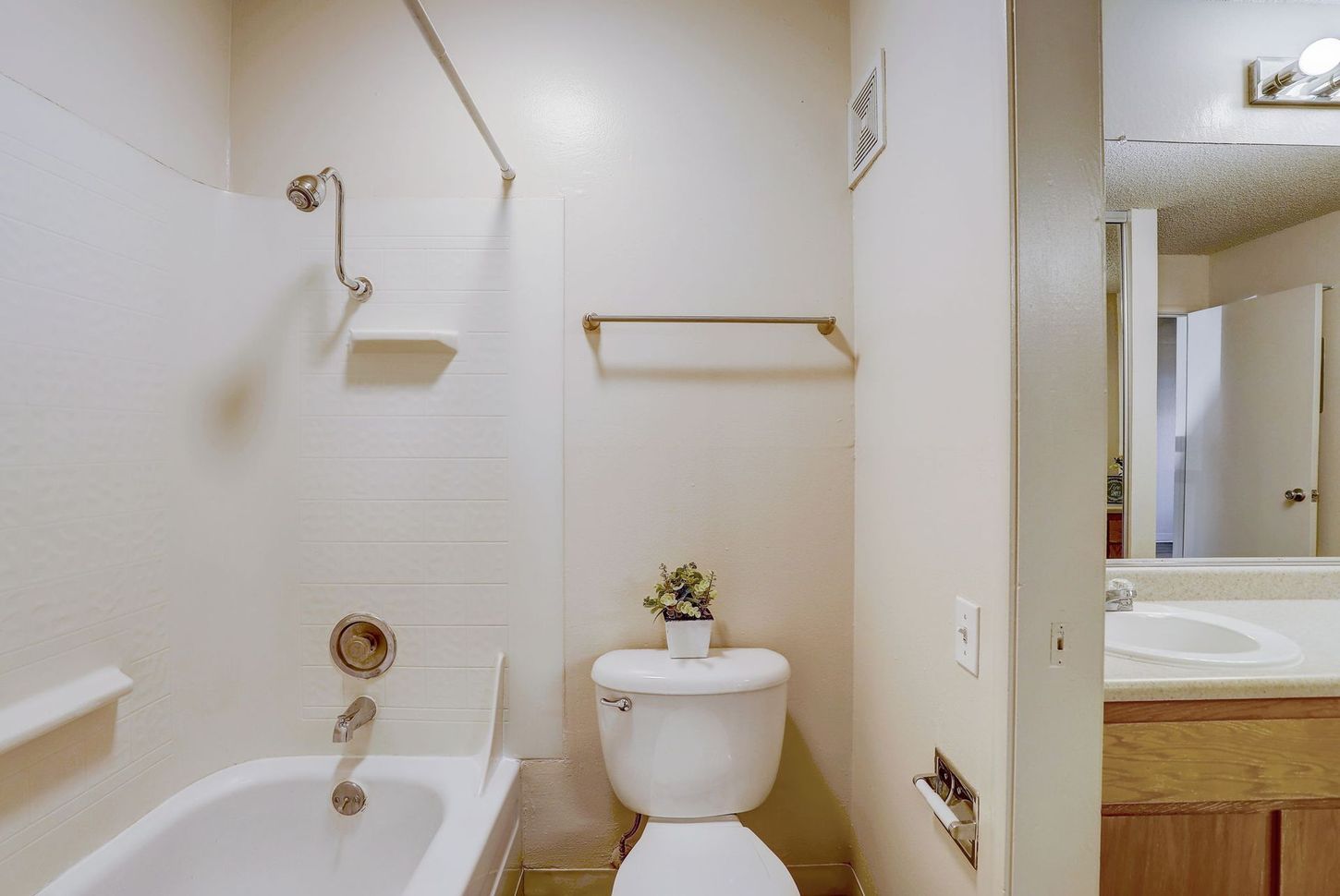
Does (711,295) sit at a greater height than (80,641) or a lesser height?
greater

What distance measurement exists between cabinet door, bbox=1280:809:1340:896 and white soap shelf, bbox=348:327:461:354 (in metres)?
1.80

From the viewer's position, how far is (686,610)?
1.40 metres

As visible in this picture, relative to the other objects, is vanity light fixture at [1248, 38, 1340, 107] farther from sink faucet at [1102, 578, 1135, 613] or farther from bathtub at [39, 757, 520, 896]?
bathtub at [39, 757, 520, 896]

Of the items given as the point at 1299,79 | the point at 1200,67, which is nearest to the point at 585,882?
the point at 1200,67

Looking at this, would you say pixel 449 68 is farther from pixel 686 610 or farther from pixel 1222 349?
pixel 1222 349

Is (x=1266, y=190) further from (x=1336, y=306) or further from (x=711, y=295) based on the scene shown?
(x=711, y=295)

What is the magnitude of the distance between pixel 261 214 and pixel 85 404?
62 cm

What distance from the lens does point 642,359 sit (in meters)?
1.54

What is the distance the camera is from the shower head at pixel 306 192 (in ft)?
3.88

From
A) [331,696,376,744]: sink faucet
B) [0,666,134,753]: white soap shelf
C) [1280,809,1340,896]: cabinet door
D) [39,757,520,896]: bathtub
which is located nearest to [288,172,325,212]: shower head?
[0,666,134,753]: white soap shelf

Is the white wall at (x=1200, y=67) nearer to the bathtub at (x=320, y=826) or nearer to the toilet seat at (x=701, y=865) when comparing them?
the toilet seat at (x=701, y=865)

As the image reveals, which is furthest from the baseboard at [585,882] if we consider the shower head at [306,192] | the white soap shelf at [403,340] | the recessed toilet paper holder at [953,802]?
the shower head at [306,192]

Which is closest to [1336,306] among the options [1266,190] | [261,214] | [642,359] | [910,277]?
[1266,190]

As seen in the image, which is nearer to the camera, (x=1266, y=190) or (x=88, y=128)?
(x=88, y=128)
